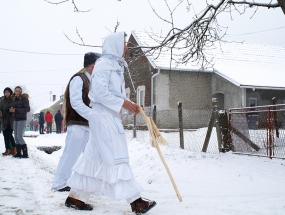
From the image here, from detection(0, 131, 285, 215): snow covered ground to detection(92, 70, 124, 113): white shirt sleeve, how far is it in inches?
45.1

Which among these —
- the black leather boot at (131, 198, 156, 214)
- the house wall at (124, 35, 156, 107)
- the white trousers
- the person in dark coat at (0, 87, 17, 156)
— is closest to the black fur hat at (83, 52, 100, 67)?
the white trousers

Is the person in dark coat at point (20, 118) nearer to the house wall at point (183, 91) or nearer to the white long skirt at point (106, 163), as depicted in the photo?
the white long skirt at point (106, 163)

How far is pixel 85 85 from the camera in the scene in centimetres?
465

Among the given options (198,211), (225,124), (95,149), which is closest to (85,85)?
(95,149)

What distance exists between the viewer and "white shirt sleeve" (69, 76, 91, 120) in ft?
13.7

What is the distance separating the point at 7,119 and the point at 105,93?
6.14 m

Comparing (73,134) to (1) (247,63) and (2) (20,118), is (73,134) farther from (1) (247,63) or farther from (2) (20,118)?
(1) (247,63)

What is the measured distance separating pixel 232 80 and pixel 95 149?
15829 mm

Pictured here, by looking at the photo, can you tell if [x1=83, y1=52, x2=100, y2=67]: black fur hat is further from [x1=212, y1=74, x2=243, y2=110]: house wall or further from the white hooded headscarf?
[x1=212, y1=74, x2=243, y2=110]: house wall

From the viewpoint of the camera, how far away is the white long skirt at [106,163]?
10.9ft

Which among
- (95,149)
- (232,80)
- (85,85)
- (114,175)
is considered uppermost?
(232,80)

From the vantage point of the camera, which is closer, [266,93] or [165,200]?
[165,200]

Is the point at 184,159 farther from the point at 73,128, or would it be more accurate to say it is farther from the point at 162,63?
the point at 162,63

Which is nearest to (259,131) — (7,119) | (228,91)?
(7,119)
